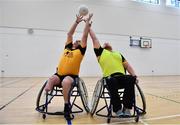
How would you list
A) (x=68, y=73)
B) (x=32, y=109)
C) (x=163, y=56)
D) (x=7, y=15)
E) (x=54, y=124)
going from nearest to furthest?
(x=54, y=124) < (x=68, y=73) < (x=32, y=109) < (x=7, y=15) < (x=163, y=56)

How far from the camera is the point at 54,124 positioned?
3568 millimetres

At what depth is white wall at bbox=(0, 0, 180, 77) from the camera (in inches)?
Result: 617

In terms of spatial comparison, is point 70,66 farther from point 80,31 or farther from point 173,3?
point 173,3

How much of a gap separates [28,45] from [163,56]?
9966 mm

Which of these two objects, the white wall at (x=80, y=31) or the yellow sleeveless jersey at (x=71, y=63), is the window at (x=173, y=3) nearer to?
the white wall at (x=80, y=31)

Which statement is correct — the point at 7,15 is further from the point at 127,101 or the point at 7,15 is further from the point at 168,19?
the point at 127,101

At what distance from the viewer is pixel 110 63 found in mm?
4055

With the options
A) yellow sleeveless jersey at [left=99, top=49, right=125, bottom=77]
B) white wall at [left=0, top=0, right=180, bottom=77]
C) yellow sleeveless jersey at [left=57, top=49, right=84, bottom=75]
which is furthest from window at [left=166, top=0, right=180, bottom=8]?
yellow sleeveless jersey at [left=57, top=49, right=84, bottom=75]

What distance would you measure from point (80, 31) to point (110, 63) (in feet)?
43.4

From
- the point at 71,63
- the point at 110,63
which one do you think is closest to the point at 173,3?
the point at 110,63

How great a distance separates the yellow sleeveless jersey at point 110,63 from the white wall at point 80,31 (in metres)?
12.3

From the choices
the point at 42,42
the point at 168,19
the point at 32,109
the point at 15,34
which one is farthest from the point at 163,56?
the point at 32,109

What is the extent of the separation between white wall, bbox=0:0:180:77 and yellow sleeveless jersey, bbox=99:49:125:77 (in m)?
12.3

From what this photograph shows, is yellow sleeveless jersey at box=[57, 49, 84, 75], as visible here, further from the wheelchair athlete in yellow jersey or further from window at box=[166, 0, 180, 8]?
window at box=[166, 0, 180, 8]
